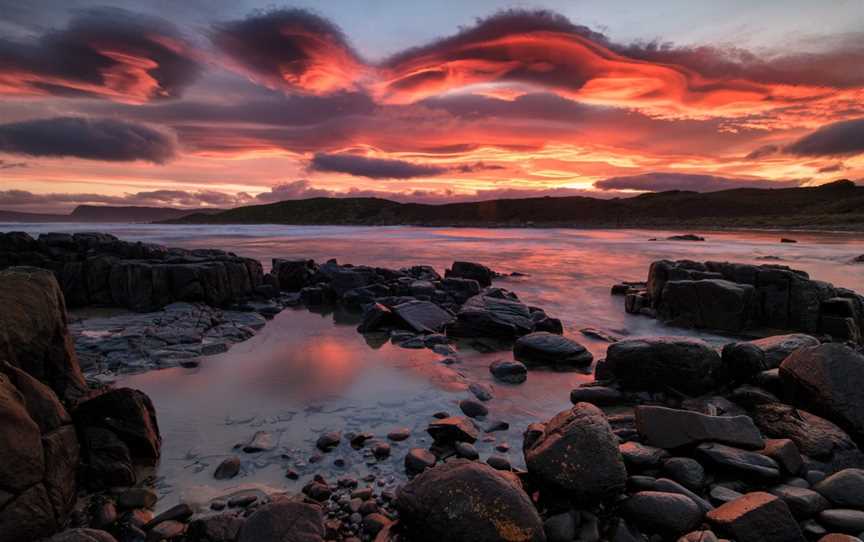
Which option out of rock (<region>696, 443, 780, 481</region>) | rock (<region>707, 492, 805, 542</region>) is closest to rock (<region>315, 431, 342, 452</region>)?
rock (<region>707, 492, 805, 542</region>)

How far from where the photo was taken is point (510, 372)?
742 centimetres

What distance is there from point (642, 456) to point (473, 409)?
86.8 inches

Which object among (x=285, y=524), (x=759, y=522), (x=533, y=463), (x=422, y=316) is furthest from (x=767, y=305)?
(x=285, y=524)

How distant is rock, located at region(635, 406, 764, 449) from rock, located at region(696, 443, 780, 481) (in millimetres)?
110

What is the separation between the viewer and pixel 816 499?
3.67 meters

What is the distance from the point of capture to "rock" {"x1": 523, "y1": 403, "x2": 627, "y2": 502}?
375 cm

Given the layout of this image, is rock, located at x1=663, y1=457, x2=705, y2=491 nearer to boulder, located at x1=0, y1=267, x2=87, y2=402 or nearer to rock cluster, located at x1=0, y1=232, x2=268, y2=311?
boulder, located at x1=0, y1=267, x2=87, y2=402

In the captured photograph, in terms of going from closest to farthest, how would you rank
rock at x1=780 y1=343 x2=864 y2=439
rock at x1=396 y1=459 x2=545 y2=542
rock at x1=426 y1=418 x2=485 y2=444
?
1. rock at x1=396 y1=459 x2=545 y2=542
2. rock at x1=780 y1=343 x2=864 y2=439
3. rock at x1=426 y1=418 x2=485 y2=444

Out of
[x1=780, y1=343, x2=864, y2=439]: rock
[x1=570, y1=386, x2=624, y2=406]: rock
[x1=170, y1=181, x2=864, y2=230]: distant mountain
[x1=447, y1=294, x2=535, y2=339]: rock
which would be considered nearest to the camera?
[x1=780, y1=343, x2=864, y2=439]: rock

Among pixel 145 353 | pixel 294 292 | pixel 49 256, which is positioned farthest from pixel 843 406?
pixel 49 256

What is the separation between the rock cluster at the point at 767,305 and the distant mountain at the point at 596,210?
8880 cm

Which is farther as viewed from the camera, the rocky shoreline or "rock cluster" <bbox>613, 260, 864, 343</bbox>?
"rock cluster" <bbox>613, 260, 864, 343</bbox>

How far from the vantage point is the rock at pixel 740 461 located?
13.3 feet

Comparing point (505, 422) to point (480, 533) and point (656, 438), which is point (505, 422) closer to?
point (656, 438)
